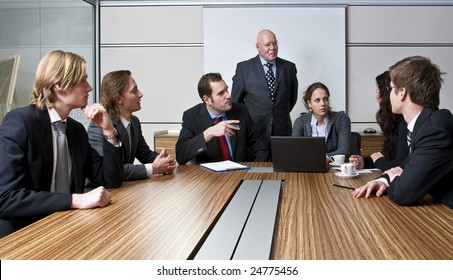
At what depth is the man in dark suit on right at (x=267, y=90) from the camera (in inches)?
177

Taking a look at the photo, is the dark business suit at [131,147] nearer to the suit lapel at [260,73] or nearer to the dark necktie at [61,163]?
the dark necktie at [61,163]

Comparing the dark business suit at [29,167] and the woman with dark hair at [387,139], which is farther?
the woman with dark hair at [387,139]

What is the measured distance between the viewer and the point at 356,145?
3598 millimetres

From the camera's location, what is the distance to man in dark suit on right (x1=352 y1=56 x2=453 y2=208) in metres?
1.75

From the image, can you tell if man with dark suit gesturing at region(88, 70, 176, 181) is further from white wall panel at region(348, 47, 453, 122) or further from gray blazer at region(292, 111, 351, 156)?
white wall panel at region(348, 47, 453, 122)

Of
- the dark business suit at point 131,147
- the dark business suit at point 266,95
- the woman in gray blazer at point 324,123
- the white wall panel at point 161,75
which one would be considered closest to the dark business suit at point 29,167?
the dark business suit at point 131,147

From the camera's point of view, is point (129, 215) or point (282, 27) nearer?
point (129, 215)

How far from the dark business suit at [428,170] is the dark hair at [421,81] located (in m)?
0.20

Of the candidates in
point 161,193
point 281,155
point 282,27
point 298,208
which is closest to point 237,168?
point 281,155

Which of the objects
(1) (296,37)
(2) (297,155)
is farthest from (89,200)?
(1) (296,37)

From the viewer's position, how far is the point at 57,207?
170 centimetres

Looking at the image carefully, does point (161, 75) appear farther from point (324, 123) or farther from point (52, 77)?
point (52, 77)

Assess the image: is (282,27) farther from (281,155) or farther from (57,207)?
(57,207)
